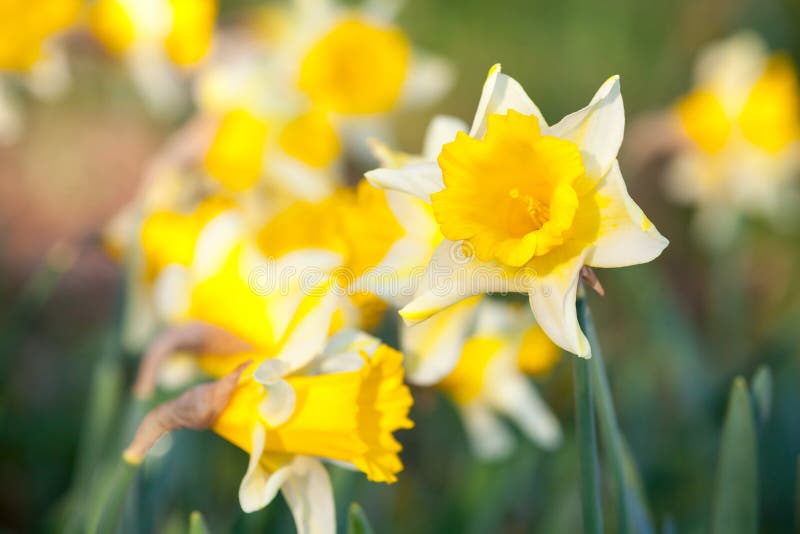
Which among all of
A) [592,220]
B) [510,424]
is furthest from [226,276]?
[510,424]

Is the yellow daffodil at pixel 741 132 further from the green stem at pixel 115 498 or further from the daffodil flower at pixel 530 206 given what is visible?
the green stem at pixel 115 498

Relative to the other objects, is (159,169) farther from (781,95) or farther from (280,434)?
(781,95)

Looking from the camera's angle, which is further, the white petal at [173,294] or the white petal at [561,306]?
the white petal at [173,294]

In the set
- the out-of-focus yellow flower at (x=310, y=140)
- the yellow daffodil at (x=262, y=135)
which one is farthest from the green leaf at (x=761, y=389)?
the out-of-focus yellow flower at (x=310, y=140)

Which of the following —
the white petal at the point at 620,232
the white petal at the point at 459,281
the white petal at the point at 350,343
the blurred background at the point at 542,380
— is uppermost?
the white petal at the point at 620,232

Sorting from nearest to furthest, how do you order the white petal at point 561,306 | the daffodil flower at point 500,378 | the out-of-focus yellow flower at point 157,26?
the white petal at point 561,306 → the daffodil flower at point 500,378 → the out-of-focus yellow flower at point 157,26

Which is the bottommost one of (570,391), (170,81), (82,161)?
(82,161)
